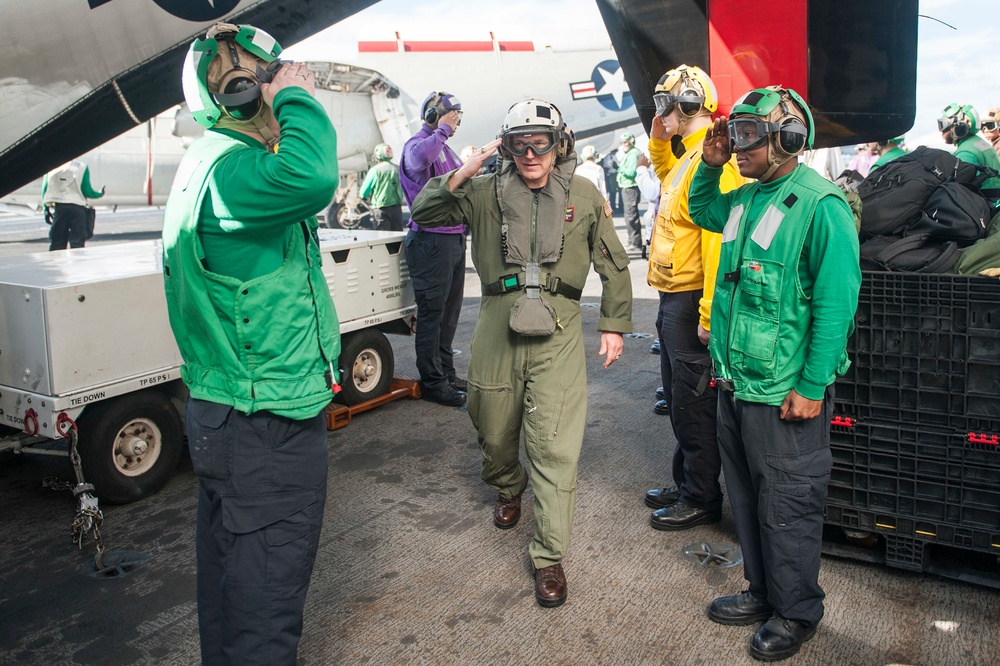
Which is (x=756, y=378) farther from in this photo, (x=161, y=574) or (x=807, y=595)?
(x=161, y=574)

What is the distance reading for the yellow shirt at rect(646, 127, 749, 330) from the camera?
138 inches

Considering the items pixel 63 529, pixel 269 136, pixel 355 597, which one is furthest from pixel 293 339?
pixel 63 529

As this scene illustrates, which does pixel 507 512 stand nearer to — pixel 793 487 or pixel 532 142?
pixel 793 487

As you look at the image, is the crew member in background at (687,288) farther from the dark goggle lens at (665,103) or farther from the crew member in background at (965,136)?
the crew member in background at (965,136)

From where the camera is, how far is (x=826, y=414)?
2.72 metres

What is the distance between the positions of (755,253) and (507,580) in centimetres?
176

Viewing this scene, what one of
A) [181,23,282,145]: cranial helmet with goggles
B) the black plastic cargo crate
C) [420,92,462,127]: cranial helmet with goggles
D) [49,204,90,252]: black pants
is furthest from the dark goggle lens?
[49,204,90,252]: black pants

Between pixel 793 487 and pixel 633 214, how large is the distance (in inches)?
457

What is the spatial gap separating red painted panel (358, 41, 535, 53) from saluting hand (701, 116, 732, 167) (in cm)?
Result: 1598

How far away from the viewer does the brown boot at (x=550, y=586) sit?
309 cm

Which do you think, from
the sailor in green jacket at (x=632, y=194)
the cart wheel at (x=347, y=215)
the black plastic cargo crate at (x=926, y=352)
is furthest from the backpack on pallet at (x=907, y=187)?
the cart wheel at (x=347, y=215)

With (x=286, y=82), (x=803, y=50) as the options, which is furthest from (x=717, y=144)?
(x=803, y=50)

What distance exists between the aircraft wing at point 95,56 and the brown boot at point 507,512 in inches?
133

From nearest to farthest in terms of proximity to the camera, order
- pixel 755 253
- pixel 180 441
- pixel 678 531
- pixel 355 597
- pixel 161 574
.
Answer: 1. pixel 755 253
2. pixel 355 597
3. pixel 161 574
4. pixel 678 531
5. pixel 180 441
